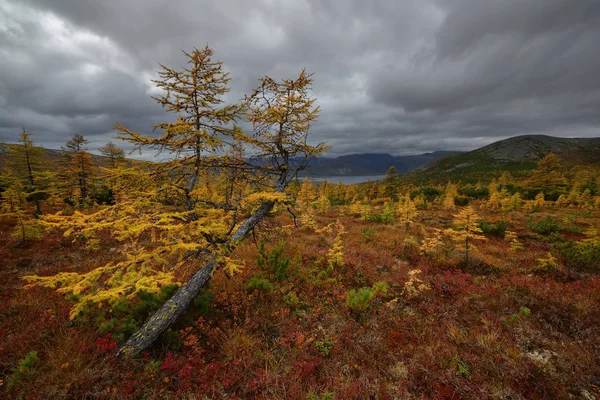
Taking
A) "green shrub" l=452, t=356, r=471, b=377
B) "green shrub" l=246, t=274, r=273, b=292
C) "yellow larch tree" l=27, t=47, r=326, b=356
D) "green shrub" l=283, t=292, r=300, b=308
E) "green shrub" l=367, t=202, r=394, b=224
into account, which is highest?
"yellow larch tree" l=27, t=47, r=326, b=356

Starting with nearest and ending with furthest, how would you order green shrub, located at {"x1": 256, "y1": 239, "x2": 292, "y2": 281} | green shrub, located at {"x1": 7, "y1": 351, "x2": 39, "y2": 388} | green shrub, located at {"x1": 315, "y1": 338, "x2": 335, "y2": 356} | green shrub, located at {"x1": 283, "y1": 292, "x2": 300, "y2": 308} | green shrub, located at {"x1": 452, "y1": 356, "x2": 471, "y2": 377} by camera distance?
green shrub, located at {"x1": 7, "y1": 351, "x2": 39, "y2": 388} < green shrub, located at {"x1": 452, "y1": 356, "x2": 471, "y2": 377} < green shrub, located at {"x1": 315, "y1": 338, "x2": 335, "y2": 356} < green shrub, located at {"x1": 283, "y1": 292, "x2": 300, "y2": 308} < green shrub, located at {"x1": 256, "y1": 239, "x2": 292, "y2": 281}

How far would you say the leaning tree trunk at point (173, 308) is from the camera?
5.13m

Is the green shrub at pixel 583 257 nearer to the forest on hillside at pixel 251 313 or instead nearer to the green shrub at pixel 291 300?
the forest on hillside at pixel 251 313

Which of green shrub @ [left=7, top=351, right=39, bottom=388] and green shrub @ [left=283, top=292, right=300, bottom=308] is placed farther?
green shrub @ [left=283, top=292, right=300, bottom=308]

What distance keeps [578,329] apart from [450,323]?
3.04 m

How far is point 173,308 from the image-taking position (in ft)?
18.6

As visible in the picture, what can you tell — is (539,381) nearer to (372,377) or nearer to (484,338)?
(484,338)

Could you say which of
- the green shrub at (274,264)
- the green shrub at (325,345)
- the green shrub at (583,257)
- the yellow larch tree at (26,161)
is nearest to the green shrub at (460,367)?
the green shrub at (325,345)

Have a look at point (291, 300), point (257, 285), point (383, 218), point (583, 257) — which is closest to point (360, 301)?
point (291, 300)

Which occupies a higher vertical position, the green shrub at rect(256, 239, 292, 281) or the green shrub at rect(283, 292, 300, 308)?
the green shrub at rect(256, 239, 292, 281)

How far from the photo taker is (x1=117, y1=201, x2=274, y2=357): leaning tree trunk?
16.8 ft

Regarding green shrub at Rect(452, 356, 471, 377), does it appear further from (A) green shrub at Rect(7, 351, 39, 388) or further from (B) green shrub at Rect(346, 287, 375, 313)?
(A) green shrub at Rect(7, 351, 39, 388)

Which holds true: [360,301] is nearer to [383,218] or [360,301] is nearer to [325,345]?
[325,345]

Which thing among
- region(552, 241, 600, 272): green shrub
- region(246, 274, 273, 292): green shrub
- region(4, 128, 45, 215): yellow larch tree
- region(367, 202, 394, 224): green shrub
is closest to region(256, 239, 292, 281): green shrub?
region(246, 274, 273, 292): green shrub
